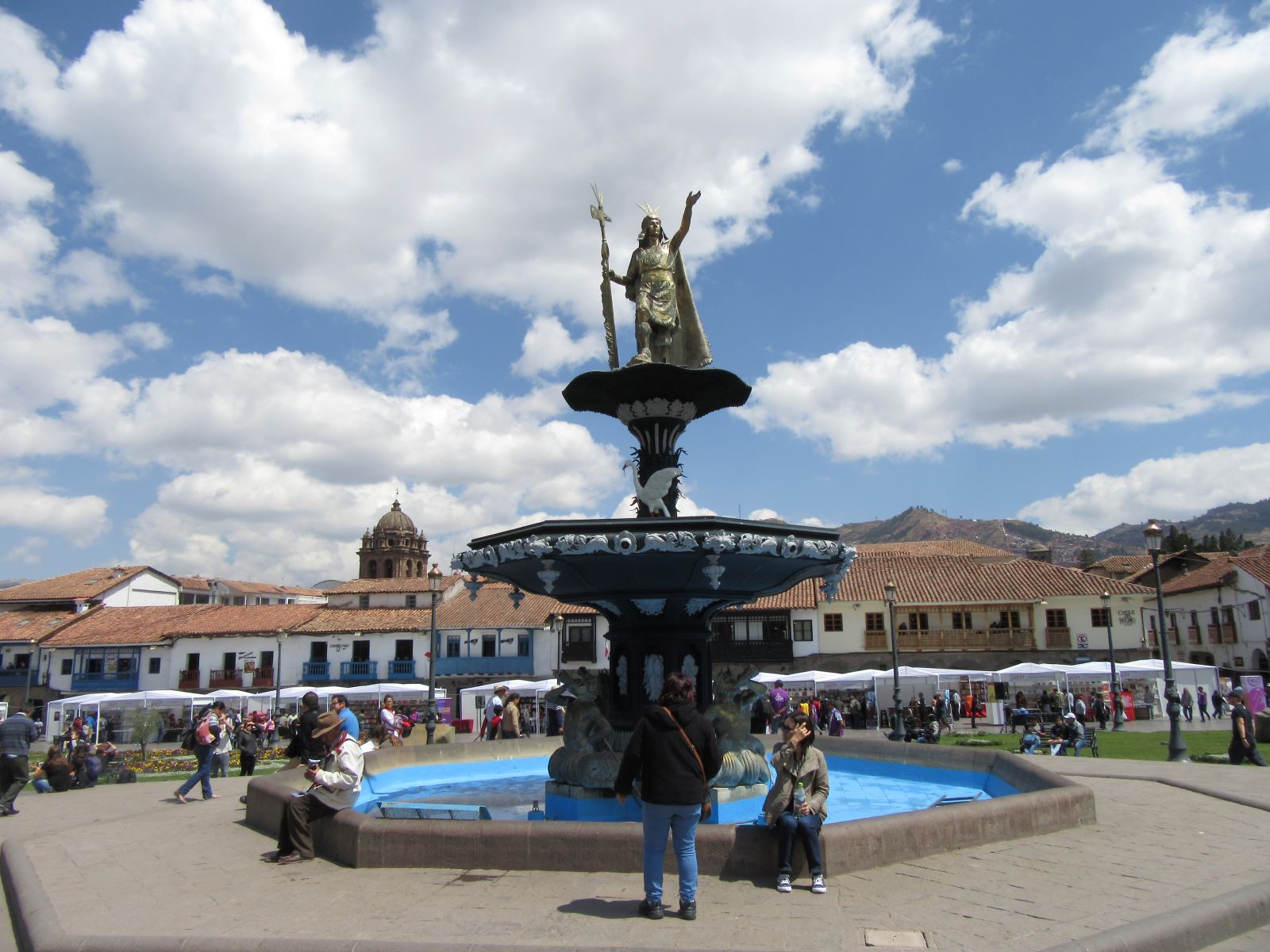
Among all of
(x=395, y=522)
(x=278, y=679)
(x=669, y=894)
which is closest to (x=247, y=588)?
(x=395, y=522)

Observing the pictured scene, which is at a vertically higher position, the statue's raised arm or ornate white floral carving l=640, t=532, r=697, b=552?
the statue's raised arm

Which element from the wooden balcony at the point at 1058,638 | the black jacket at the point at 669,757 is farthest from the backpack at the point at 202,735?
the wooden balcony at the point at 1058,638

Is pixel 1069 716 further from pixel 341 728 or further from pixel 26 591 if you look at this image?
pixel 26 591

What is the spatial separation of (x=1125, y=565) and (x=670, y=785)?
7674 cm

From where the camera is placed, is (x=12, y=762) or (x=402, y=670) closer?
(x=12, y=762)

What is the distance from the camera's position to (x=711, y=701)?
1048 centimetres

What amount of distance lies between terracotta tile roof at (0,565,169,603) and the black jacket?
192 feet

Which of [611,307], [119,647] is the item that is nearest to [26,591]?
[119,647]

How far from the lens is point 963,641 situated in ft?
135

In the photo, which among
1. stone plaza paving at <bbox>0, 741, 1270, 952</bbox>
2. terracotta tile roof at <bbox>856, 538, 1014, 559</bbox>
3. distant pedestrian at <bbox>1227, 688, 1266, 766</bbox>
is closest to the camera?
stone plaza paving at <bbox>0, 741, 1270, 952</bbox>

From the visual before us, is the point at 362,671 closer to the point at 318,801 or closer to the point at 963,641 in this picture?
the point at 963,641

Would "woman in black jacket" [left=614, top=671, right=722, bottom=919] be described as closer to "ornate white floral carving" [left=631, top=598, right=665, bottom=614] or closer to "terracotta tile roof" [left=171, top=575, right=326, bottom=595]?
"ornate white floral carving" [left=631, top=598, right=665, bottom=614]

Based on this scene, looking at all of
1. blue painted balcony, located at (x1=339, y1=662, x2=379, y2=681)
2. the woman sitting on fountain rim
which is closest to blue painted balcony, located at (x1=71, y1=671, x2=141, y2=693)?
blue painted balcony, located at (x1=339, y1=662, x2=379, y2=681)

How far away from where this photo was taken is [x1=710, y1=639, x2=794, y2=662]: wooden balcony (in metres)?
41.9
